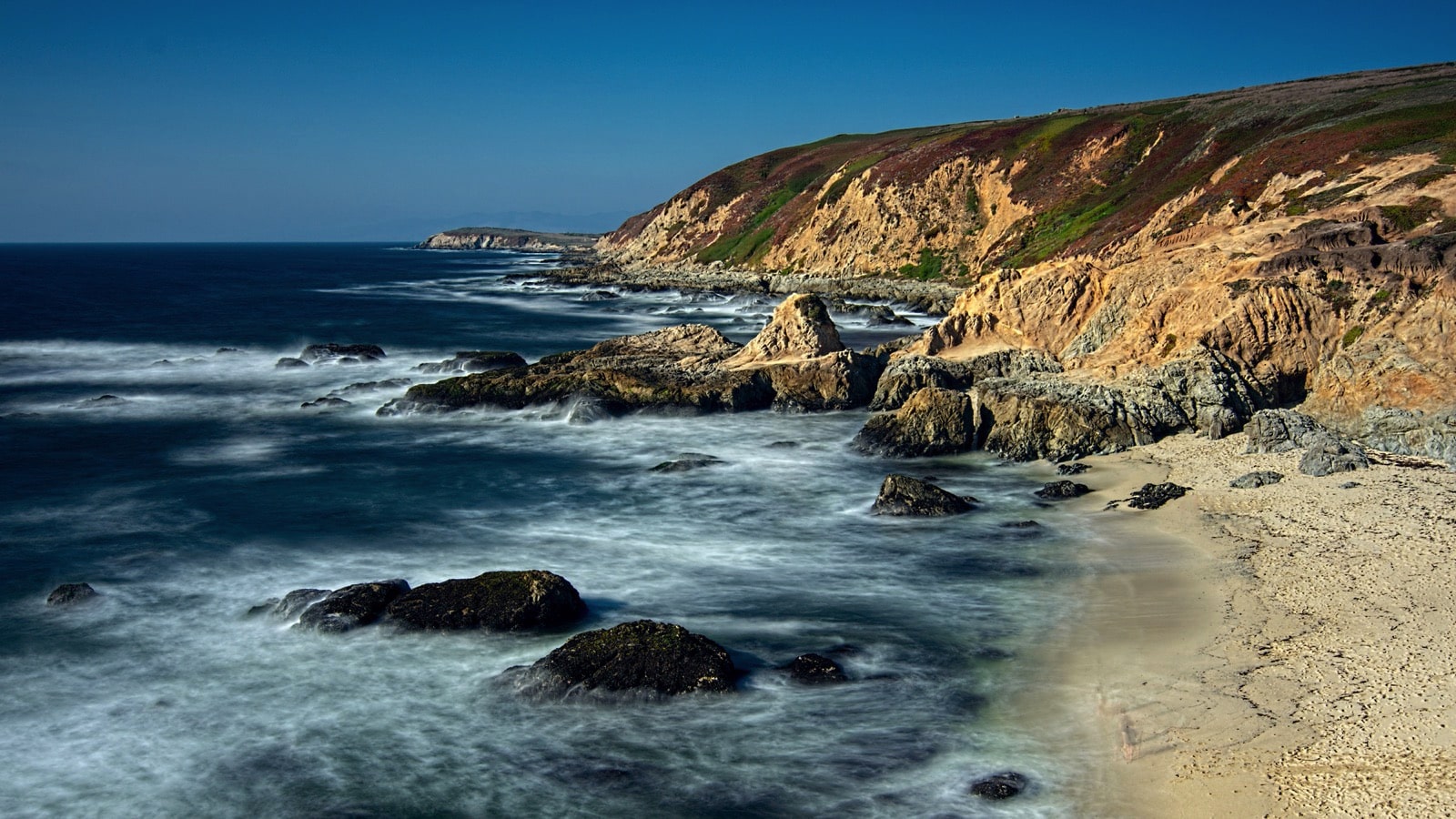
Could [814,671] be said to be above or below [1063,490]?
below

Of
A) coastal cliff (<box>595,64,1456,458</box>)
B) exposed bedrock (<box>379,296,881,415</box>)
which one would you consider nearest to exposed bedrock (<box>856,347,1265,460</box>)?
coastal cliff (<box>595,64,1456,458</box>)

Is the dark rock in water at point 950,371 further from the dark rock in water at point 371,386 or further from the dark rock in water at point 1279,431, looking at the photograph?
the dark rock in water at point 371,386

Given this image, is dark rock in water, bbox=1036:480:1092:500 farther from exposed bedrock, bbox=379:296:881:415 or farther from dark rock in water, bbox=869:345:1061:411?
exposed bedrock, bbox=379:296:881:415

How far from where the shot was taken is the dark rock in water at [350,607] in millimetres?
14633

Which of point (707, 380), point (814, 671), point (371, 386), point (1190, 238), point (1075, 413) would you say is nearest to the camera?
point (814, 671)

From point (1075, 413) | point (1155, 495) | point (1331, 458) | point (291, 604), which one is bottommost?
point (291, 604)

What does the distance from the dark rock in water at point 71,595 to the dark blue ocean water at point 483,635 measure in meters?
0.26

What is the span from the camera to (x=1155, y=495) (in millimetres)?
19297

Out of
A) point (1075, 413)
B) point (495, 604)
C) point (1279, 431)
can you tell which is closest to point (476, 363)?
point (1075, 413)

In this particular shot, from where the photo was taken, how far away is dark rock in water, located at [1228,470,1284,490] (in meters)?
19.4

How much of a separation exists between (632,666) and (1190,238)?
25.3 meters

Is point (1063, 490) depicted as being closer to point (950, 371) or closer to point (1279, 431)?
point (1279, 431)

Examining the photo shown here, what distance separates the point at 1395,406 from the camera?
21406 mm

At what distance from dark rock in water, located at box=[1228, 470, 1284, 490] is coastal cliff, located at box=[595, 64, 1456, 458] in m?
3.04
